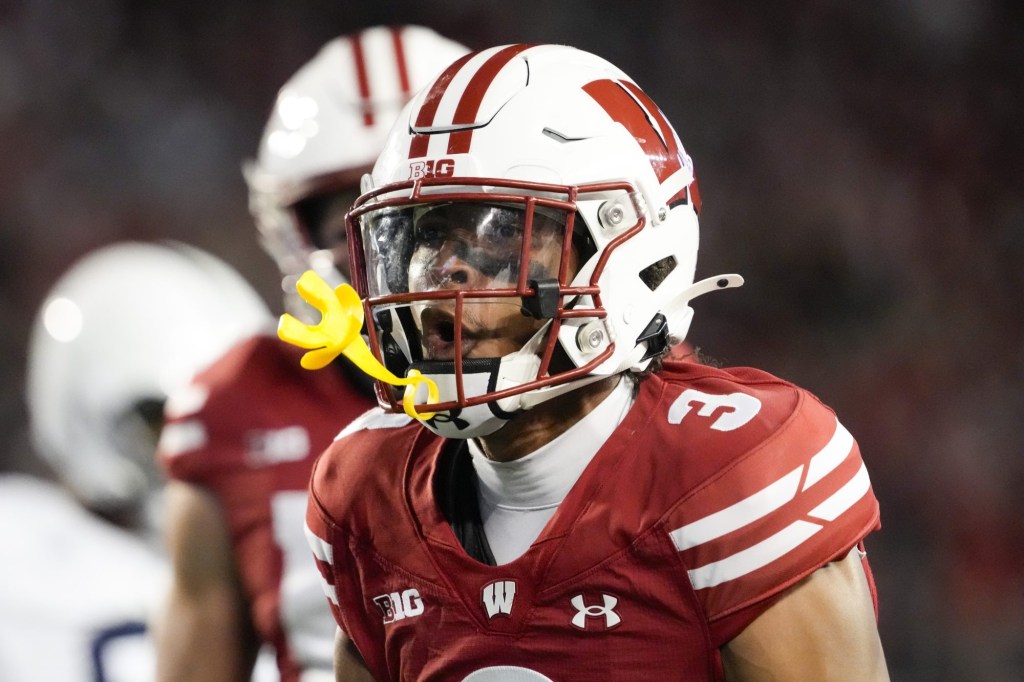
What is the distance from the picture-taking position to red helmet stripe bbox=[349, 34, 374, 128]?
205cm

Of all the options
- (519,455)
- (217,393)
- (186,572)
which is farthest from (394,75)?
(519,455)

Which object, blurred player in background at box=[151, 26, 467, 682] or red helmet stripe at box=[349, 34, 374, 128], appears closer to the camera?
blurred player in background at box=[151, 26, 467, 682]

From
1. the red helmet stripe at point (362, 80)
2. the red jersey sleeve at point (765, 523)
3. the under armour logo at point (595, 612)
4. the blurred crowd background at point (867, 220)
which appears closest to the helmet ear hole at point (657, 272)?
the red jersey sleeve at point (765, 523)

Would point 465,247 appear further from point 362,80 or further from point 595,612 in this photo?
point 362,80

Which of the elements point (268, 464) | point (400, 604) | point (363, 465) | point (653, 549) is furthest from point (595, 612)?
point (268, 464)

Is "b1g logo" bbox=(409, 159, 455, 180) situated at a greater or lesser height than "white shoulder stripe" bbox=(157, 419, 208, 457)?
greater

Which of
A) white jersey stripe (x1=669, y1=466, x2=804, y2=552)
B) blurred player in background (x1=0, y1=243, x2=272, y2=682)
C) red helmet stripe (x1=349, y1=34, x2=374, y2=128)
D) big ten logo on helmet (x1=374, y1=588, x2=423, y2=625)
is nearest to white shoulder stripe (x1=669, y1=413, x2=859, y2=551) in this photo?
white jersey stripe (x1=669, y1=466, x2=804, y2=552)

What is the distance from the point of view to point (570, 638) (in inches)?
44.9

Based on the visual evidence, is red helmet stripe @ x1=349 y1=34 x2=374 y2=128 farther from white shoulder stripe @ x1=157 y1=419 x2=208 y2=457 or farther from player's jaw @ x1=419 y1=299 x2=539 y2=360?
player's jaw @ x1=419 y1=299 x2=539 y2=360

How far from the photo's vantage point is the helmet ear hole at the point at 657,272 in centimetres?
125

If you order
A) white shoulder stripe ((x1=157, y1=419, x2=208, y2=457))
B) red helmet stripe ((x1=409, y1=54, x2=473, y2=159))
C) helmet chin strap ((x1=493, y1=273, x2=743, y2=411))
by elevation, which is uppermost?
red helmet stripe ((x1=409, y1=54, x2=473, y2=159))

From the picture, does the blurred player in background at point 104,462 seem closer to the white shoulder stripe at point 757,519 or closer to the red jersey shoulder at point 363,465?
the red jersey shoulder at point 363,465

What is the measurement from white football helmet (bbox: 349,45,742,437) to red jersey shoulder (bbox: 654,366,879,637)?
14 cm

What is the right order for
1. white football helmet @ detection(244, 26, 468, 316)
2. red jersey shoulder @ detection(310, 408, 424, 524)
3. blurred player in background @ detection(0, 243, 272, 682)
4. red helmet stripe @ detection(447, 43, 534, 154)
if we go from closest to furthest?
red helmet stripe @ detection(447, 43, 534, 154), red jersey shoulder @ detection(310, 408, 424, 524), white football helmet @ detection(244, 26, 468, 316), blurred player in background @ detection(0, 243, 272, 682)
